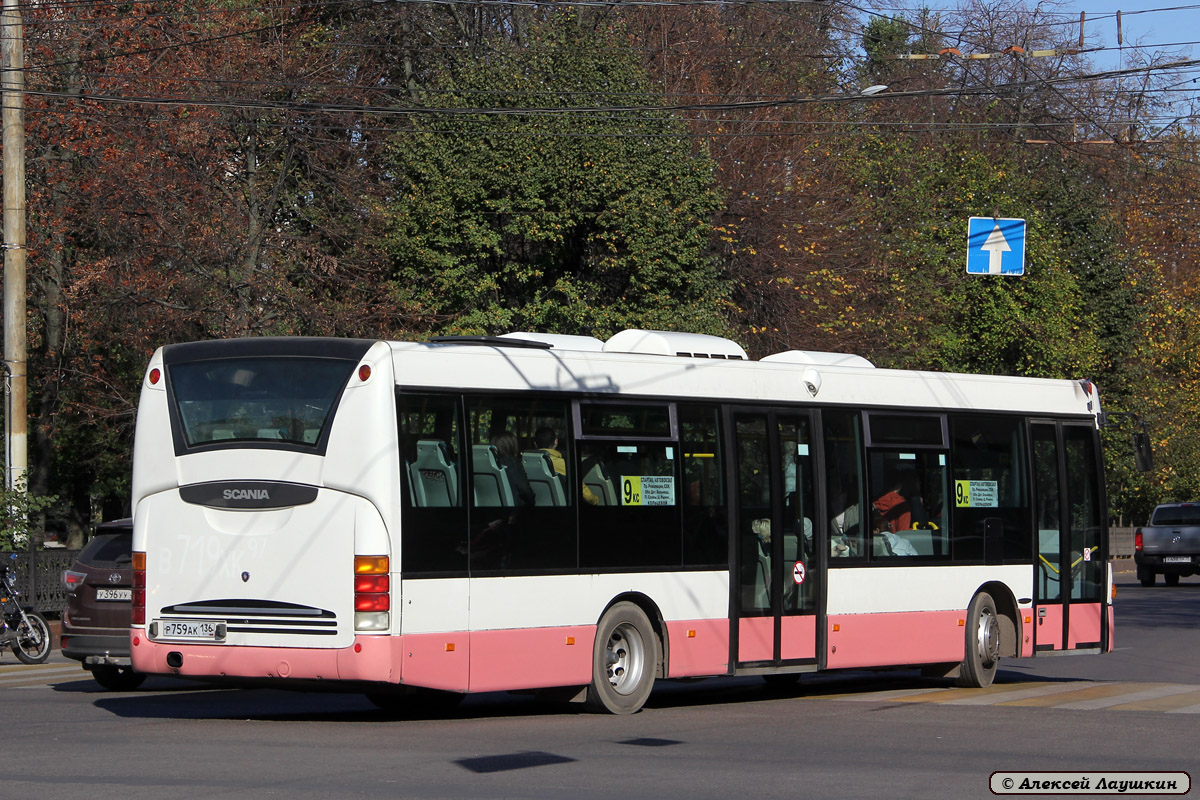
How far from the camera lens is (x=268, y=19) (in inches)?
1287

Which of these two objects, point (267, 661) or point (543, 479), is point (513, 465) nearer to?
point (543, 479)

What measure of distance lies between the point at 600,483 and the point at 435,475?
1736 mm

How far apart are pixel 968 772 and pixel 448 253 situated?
21.2 metres

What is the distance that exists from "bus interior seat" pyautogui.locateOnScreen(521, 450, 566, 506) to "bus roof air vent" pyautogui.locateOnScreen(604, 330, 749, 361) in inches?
63.8

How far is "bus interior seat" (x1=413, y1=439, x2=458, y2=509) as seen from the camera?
11.8 metres

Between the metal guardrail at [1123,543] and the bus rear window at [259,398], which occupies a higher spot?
the bus rear window at [259,398]

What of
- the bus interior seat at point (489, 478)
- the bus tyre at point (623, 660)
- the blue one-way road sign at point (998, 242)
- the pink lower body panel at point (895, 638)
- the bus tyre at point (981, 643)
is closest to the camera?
→ the bus interior seat at point (489, 478)

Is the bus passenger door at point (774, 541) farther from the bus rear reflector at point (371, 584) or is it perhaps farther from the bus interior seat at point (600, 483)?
the bus rear reflector at point (371, 584)

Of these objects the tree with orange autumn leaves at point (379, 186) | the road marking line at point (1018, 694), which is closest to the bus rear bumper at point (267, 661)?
the road marking line at point (1018, 694)

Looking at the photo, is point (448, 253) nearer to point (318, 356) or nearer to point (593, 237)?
point (593, 237)

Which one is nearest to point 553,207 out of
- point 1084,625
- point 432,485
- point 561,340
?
point 1084,625

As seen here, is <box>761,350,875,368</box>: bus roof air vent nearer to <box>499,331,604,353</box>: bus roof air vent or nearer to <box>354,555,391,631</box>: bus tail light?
<box>499,331,604,353</box>: bus roof air vent

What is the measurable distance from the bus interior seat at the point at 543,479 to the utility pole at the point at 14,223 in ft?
42.4

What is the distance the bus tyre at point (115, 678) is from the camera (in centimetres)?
1590
